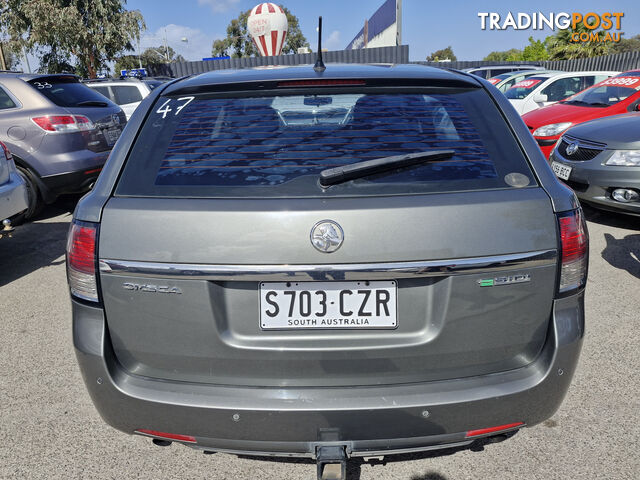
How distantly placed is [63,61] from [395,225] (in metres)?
30.4

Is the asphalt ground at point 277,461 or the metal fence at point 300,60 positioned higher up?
the metal fence at point 300,60

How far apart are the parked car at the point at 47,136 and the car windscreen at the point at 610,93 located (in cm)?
743

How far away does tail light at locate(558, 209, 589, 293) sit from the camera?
1.64 meters

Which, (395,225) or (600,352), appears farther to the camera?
(600,352)

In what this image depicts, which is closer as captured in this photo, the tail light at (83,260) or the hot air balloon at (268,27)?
the tail light at (83,260)

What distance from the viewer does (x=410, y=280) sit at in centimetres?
155

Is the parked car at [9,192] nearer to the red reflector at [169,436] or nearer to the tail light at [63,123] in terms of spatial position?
the tail light at [63,123]

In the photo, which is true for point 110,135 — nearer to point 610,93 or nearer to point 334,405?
point 334,405

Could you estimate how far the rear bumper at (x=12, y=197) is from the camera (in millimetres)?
4516

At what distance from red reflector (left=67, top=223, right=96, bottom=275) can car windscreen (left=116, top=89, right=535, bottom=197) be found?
17cm

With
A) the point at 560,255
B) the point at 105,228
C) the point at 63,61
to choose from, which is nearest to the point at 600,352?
the point at 560,255

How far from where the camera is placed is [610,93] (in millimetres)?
7973

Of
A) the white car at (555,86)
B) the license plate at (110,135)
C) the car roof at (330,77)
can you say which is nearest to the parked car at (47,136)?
the license plate at (110,135)

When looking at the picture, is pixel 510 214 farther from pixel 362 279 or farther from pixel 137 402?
pixel 137 402
